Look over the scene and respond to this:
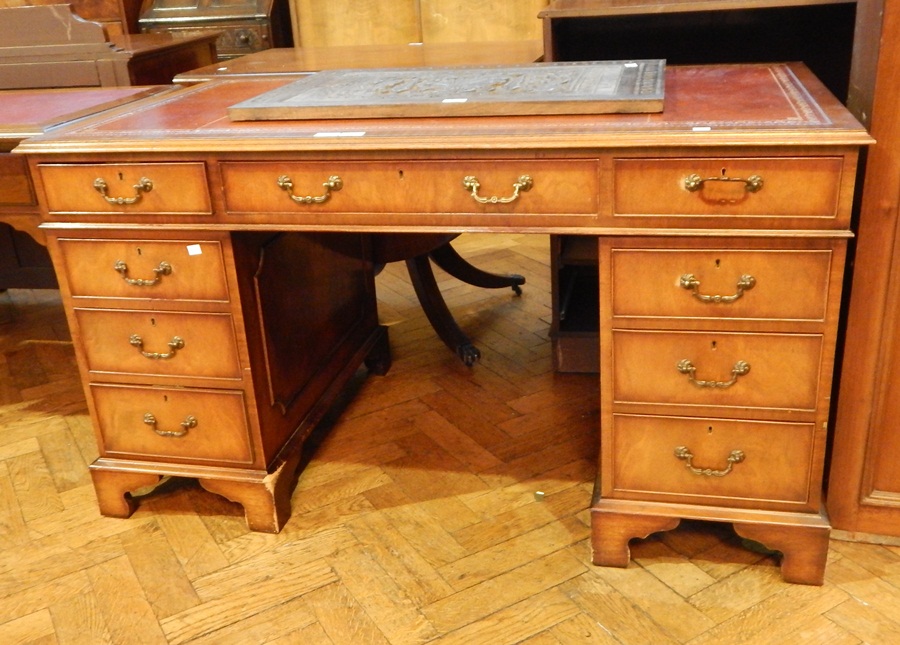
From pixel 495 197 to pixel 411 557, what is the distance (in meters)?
0.75

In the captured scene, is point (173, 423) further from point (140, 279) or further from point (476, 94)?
point (476, 94)

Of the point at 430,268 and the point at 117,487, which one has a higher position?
the point at 430,268

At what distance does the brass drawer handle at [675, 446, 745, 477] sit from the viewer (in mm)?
1562

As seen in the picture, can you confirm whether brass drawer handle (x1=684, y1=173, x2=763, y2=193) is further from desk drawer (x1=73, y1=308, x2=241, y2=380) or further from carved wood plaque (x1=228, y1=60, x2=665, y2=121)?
desk drawer (x1=73, y1=308, x2=241, y2=380)

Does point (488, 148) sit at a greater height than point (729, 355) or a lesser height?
greater

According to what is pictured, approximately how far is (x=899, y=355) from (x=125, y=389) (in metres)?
1.48

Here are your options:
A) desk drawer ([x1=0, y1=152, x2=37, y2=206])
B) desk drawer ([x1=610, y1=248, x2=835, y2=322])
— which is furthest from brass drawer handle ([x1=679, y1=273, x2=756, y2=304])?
desk drawer ([x1=0, y1=152, x2=37, y2=206])

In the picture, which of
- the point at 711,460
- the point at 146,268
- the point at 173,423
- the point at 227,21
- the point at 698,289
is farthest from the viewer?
the point at 227,21

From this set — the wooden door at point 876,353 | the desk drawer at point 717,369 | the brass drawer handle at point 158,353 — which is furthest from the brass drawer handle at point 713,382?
the brass drawer handle at point 158,353

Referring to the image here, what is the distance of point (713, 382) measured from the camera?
153cm

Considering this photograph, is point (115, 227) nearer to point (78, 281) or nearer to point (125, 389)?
point (78, 281)

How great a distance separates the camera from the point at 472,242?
3.66 m

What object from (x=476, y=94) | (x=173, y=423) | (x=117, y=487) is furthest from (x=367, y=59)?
(x=117, y=487)

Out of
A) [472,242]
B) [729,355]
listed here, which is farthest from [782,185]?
[472,242]
